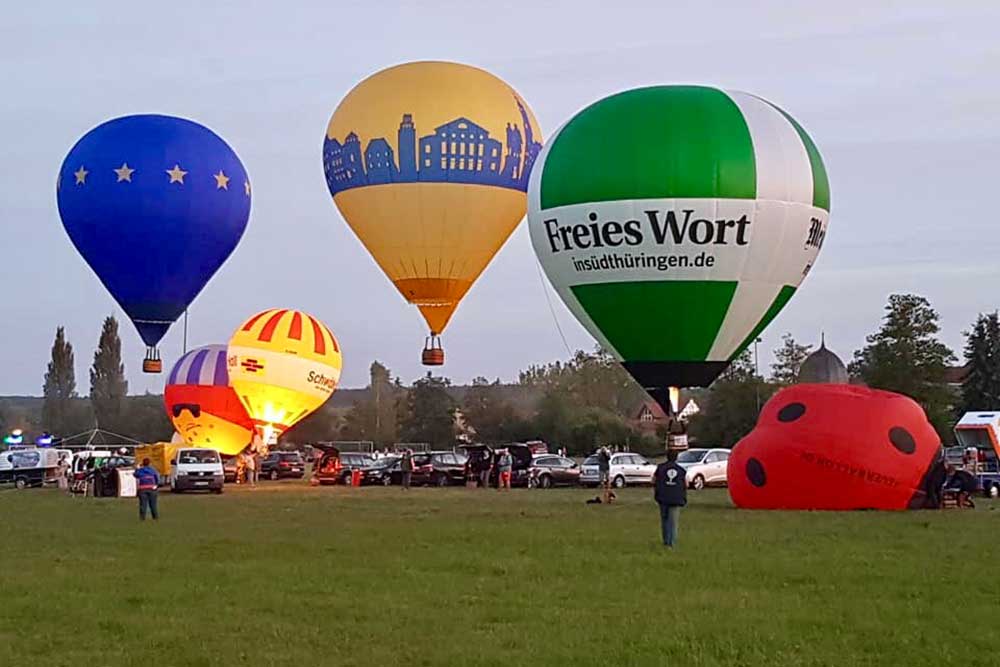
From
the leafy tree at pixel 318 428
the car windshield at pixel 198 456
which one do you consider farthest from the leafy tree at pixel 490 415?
the car windshield at pixel 198 456

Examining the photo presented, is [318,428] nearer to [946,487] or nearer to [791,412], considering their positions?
[791,412]

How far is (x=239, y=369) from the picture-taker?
42.9 m

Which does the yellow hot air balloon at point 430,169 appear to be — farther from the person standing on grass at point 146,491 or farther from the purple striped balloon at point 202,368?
the purple striped balloon at point 202,368

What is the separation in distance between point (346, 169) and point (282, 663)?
2227 cm

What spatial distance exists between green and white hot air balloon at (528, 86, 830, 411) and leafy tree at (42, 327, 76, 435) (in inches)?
3319

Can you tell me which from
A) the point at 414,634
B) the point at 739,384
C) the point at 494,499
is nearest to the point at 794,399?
the point at 494,499

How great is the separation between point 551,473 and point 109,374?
67792 millimetres

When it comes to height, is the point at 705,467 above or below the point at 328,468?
below

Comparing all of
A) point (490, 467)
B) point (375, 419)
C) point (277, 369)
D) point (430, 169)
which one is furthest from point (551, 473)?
point (375, 419)

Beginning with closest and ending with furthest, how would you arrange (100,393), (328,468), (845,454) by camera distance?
(845,454), (328,468), (100,393)

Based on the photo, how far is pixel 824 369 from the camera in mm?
62969

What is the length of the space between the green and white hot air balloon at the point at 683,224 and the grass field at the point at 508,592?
284 centimetres

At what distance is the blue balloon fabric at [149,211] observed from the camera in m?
32.5

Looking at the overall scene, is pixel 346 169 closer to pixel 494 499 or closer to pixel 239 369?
pixel 494 499
